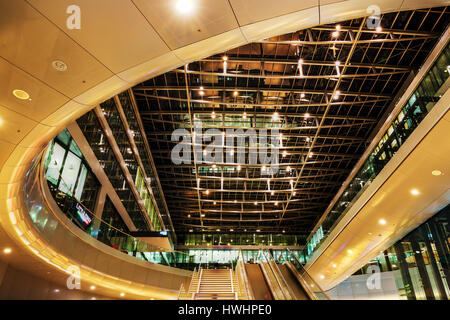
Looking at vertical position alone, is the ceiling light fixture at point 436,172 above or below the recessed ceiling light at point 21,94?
above

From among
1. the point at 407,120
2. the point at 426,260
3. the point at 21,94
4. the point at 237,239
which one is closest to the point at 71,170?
the point at 21,94

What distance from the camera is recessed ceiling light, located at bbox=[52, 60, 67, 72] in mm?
3330

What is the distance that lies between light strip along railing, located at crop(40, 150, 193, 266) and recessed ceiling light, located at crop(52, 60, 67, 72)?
14.7 feet

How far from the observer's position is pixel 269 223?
39.7m

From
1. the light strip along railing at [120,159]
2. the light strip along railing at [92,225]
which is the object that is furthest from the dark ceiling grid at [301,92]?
the light strip along railing at [92,225]

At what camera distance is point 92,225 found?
1203 cm

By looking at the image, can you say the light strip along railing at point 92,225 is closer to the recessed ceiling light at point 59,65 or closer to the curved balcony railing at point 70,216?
the curved balcony railing at point 70,216

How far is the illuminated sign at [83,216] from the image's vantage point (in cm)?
1110

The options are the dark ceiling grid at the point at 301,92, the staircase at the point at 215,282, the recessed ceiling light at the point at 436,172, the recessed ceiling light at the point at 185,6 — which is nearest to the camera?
the recessed ceiling light at the point at 185,6

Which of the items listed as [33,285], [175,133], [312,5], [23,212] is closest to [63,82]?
[312,5]

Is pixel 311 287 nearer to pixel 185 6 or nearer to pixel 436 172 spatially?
pixel 436 172

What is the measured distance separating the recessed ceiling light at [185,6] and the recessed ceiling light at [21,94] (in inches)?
88.1

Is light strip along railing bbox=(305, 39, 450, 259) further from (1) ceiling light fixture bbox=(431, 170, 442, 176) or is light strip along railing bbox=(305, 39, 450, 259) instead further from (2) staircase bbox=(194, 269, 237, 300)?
(2) staircase bbox=(194, 269, 237, 300)

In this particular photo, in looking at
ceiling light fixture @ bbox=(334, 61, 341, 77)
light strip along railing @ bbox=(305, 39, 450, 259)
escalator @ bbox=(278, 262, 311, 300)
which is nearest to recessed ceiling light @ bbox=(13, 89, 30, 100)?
escalator @ bbox=(278, 262, 311, 300)
